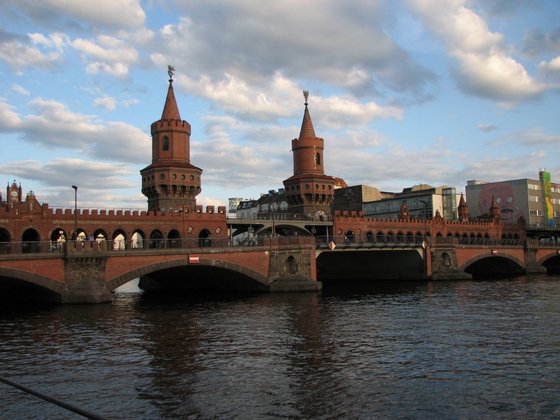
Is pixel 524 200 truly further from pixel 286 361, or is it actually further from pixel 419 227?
pixel 286 361

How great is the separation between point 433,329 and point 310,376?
13.4 m

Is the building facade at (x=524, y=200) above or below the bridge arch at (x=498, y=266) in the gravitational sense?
above

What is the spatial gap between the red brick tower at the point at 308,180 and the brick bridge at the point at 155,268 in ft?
94.2

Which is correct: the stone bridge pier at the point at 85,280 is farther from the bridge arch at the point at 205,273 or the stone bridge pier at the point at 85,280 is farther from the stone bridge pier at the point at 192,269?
the bridge arch at the point at 205,273

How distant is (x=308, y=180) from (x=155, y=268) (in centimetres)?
4449

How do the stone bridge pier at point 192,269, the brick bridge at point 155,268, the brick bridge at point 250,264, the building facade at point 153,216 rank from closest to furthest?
1. the brick bridge at point 155,268
2. the brick bridge at point 250,264
3. the stone bridge pier at point 192,269
4. the building facade at point 153,216

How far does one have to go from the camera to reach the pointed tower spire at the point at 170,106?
78.1 metres

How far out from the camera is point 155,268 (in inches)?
1929

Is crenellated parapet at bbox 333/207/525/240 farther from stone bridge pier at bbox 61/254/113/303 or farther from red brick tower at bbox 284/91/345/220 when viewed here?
stone bridge pier at bbox 61/254/113/303

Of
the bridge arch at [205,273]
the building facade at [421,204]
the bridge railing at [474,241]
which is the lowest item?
the bridge arch at [205,273]

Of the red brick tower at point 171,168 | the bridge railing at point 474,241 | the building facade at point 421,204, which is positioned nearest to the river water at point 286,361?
the red brick tower at point 171,168

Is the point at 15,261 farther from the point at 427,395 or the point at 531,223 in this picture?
the point at 531,223

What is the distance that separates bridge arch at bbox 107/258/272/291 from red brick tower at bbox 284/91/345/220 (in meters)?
30.0

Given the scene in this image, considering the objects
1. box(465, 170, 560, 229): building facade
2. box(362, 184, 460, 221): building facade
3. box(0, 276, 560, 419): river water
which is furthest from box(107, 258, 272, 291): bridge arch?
box(465, 170, 560, 229): building facade
